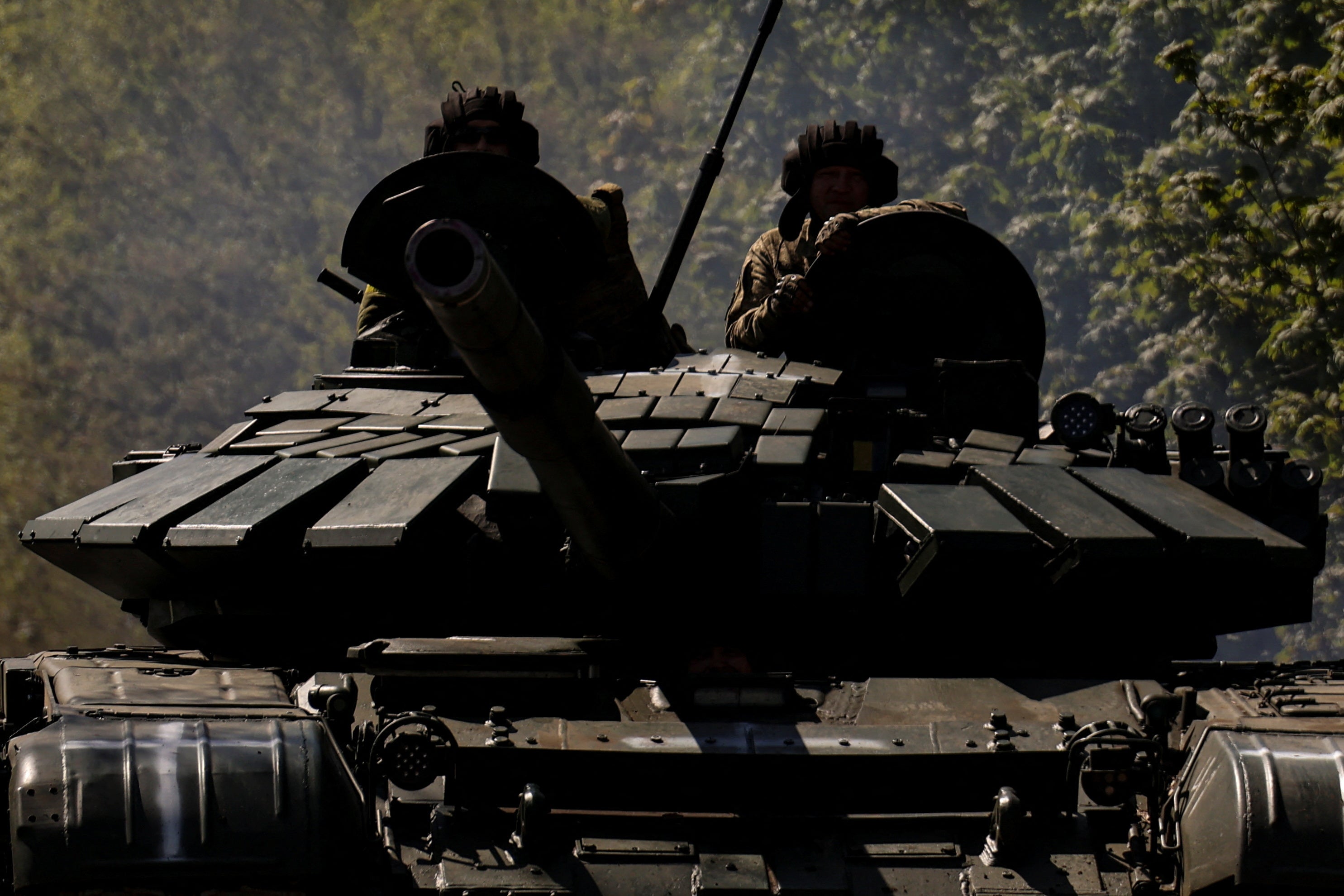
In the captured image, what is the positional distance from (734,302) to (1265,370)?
14.6 m

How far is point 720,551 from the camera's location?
8031mm

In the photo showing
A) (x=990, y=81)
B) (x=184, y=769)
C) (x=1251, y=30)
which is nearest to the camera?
(x=184, y=769)

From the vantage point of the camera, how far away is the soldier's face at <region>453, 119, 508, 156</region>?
11.1 m

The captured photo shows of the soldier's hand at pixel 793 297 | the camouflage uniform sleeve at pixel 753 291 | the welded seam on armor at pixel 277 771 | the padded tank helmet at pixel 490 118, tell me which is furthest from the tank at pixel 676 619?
the padded tank helmet at pixel 490 118

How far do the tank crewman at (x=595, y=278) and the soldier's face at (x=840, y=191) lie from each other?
135 centimetres

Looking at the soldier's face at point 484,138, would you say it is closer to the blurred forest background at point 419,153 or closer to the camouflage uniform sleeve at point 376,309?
the camouflage uniform sleeve at point 376,309

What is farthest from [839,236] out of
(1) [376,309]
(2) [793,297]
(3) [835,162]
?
(1) [376,309]

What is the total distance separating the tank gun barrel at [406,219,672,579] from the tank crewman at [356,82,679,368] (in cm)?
405

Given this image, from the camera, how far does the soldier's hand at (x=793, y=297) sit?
33.2 ft

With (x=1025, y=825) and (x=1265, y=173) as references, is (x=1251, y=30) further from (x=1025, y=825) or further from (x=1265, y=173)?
(x=1025, y=825)

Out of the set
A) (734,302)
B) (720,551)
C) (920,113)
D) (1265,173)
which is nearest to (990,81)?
(920,113)

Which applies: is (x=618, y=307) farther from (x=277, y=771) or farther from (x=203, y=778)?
(x=203, y=778)

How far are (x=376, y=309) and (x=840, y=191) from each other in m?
3.17

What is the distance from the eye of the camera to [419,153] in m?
50.2
